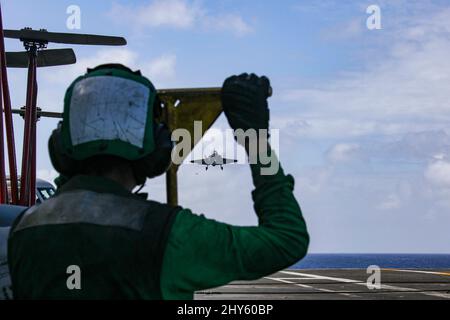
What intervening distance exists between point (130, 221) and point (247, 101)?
2.05 ft

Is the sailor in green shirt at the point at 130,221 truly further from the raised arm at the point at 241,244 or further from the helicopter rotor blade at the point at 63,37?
the helicopter rotor blade at the point at 63,37

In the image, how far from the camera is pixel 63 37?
102 feet

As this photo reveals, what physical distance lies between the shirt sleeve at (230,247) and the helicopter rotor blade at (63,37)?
28666 millimetres

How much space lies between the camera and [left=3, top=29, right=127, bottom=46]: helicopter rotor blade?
29.7 meters

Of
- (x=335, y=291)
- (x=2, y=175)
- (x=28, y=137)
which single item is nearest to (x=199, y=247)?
(x=2, y=175)

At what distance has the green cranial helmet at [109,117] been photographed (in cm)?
258

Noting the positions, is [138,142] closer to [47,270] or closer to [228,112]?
[228,112]

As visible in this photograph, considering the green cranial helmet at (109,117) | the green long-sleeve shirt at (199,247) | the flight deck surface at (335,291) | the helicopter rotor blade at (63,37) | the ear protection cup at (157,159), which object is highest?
the helicopter rotor blade at (63,37)

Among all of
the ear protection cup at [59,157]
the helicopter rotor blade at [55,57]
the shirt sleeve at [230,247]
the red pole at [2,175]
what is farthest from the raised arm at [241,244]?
the helicopter rotor blade at [55,57]

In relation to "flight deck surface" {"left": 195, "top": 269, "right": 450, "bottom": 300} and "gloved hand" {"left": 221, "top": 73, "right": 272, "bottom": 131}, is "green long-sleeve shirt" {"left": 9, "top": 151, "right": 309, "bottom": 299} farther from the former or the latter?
"flight deck surface" {"left": 195, "top": 269, "right": 450, "bottom": 300}

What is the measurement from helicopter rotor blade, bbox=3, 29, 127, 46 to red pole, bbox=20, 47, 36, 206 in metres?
1.15

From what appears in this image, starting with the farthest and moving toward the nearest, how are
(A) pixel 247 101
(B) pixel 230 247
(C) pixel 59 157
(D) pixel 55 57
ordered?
(D) pixel 55 57, (C) pixel 59 157, (A) pixel 247 101, (B) pixel 230 247

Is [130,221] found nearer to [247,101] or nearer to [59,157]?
[59,157]

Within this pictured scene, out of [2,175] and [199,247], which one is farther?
[2,175]
